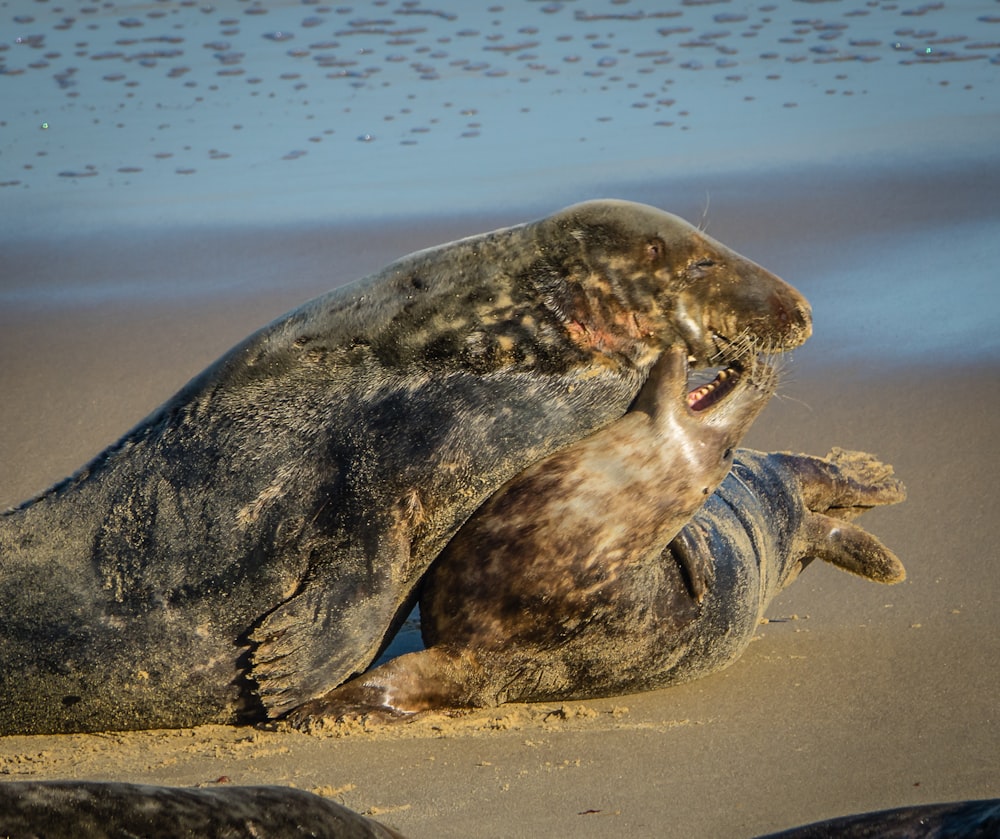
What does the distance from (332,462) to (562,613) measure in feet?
2.74

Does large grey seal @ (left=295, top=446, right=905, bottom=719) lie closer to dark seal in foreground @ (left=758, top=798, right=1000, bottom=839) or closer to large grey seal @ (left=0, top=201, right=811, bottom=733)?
large grey seal @ (left=0, top=201, right=811, bottom=733)

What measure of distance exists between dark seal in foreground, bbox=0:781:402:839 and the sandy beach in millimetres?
766

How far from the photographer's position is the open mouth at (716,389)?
493cm

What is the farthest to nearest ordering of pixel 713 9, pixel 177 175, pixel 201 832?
1. pixel 713 9
2. pixel 177 175
3. pixel 201 832

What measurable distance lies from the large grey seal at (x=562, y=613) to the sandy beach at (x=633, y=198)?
0.10 meters

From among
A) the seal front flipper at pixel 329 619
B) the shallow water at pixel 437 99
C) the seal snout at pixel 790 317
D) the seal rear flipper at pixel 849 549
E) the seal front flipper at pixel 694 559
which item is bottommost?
the shallow water at pixel 437 99

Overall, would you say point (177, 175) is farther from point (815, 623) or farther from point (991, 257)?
point (815, 623)

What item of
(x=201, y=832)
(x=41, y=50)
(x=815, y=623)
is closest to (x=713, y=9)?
(x=41, y=50)

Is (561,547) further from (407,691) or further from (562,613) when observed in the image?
(407,691)

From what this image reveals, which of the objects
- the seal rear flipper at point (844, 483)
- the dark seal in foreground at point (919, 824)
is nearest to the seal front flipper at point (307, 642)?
the dark seal in foreground at point (919, 824)

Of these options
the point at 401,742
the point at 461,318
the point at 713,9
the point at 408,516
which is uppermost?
the point at 461,318

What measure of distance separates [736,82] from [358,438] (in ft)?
38.1

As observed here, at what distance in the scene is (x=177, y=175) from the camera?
12.8 m

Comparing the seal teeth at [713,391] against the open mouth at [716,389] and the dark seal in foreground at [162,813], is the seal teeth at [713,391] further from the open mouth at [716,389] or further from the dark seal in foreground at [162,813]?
the dark seal in foreground at [162,813]
